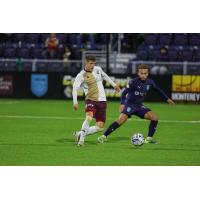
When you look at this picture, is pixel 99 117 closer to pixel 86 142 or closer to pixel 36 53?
pixel 86 142

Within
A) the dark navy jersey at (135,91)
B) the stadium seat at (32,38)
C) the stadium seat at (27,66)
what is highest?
the stadium seat at (32,38)

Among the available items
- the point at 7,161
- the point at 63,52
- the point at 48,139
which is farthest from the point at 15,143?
the point at 63,52

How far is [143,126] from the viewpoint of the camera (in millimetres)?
18969

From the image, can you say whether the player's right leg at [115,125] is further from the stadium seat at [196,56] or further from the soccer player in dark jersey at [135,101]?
the stadium seat at [196,56]

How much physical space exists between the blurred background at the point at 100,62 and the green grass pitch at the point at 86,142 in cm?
527

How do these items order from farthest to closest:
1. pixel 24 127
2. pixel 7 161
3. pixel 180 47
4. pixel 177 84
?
1. pixel 180 47
2. pixel 177 84
3. pixel 24 127
4. pixel 7 161

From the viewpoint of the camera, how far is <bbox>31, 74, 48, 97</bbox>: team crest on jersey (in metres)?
30.7

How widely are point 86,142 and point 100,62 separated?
16.8 m

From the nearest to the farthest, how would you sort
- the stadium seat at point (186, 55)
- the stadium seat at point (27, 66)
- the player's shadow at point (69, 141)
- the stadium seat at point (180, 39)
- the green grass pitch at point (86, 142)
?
1. the green grass pitch at point (86, 142)
2. the player's shadow at point (69, 141)
3. the stadium seat at point (186, 55)
4. the stadium seat at point (27, 66)
5. the stadium seat at point (180, 39)

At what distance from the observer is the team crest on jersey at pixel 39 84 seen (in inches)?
1207

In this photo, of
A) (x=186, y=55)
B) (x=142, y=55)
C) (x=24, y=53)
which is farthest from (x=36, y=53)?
(x=186, y=55)

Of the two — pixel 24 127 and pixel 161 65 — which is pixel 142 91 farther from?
pixel 161 65

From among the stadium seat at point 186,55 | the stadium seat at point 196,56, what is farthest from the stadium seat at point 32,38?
the stadium seat at point 196,56

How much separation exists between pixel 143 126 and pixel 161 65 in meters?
11.3
